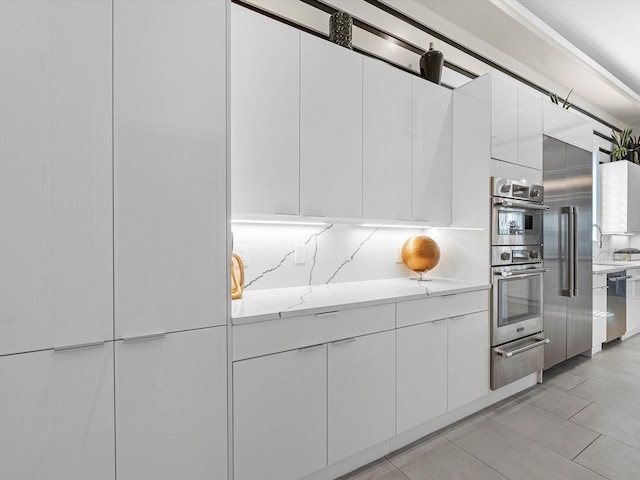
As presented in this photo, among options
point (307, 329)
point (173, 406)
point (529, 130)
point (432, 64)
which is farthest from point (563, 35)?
point (173, 406)

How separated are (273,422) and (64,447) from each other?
0.75m

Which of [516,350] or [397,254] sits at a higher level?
[397,254]

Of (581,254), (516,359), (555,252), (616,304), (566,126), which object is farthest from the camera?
(616,304)

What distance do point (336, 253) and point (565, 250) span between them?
7.17 feet

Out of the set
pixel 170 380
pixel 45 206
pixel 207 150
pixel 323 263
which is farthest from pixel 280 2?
pixel 170 380

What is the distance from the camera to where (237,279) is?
184 centimetres

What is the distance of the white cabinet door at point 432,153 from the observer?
92.9 inches

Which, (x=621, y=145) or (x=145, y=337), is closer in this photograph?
(x=145, y=337)

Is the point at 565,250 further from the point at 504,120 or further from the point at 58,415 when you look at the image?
the point at 58,415

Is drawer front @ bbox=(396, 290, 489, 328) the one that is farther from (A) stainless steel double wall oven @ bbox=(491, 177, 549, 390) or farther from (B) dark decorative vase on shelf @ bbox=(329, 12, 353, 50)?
(B) dark decorative vase on shelf @ bbox=(329, 12, 353, 50)

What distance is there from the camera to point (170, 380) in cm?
125

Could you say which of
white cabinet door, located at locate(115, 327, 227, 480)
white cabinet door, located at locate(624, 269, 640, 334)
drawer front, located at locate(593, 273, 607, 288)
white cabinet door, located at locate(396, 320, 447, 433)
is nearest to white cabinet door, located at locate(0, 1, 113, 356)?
white cabinet door, located at locate(115, 327, 227, 480)

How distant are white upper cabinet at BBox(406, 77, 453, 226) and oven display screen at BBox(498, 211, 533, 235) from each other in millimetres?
368

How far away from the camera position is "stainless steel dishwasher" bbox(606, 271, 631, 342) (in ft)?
12.3
